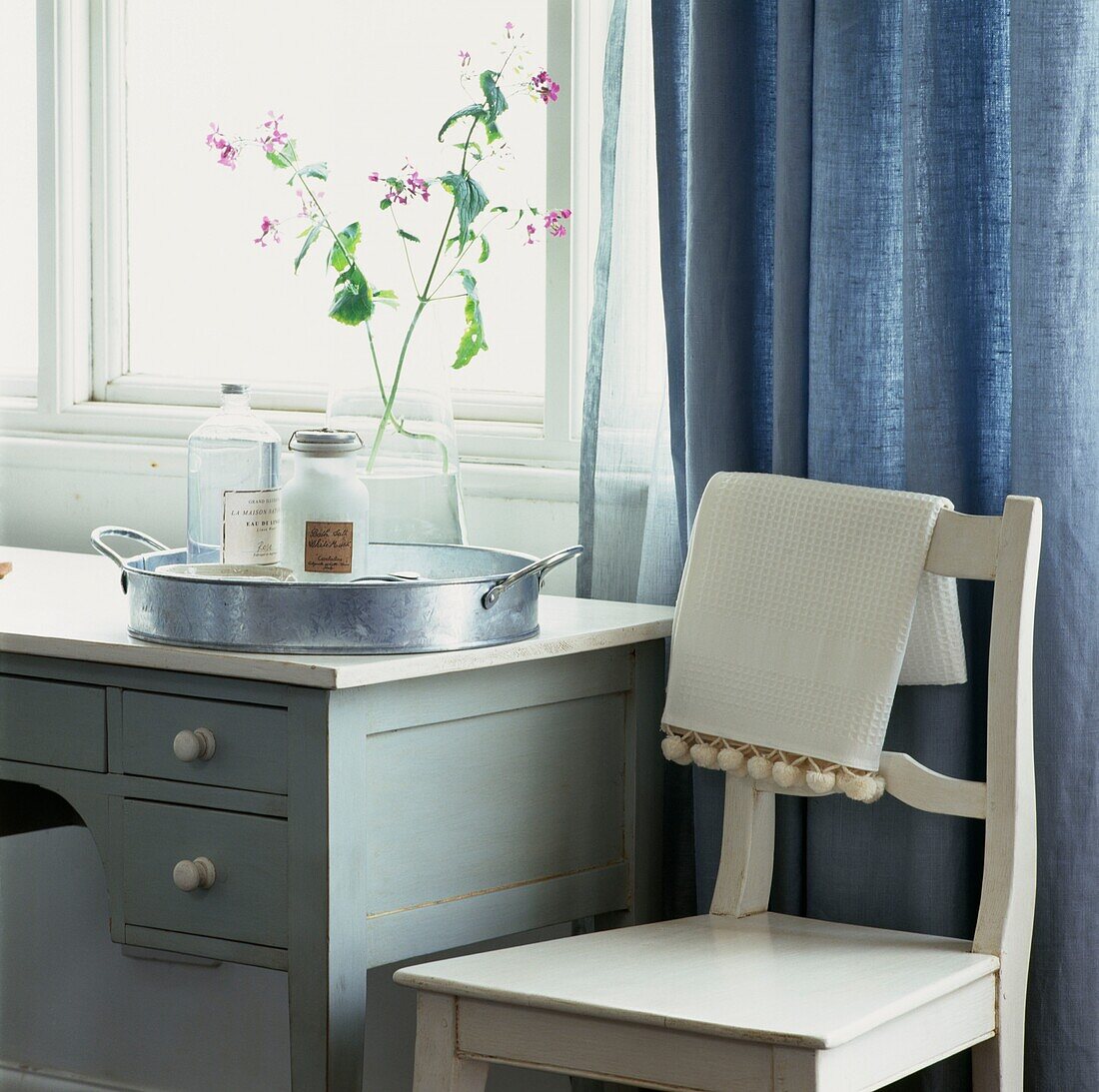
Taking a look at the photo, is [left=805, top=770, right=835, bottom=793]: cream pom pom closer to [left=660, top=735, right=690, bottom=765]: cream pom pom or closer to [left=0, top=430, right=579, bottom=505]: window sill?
[left=660, top=735, right=690, bottom=765]: cream pom pom

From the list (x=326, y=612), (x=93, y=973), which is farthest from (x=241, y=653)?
(x=93, y=973)

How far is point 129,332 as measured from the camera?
2430mm

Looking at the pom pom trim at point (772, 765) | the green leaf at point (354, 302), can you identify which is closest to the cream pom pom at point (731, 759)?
the pom pom trim at point (772, 765)

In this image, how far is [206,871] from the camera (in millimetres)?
1443

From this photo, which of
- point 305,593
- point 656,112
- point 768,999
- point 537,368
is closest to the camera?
point 768,999

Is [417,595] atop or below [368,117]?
below

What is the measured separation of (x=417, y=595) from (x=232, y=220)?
3.52ft

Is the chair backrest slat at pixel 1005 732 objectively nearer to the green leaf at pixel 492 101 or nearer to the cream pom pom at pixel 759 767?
the cream pom pom at pixel 759 767

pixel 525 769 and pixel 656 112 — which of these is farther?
pixel 656 112

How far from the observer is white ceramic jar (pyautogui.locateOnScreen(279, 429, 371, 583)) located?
1.55m

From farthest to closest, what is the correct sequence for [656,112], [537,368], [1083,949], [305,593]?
[537,368], [656,112], [1083,949], [305,593]

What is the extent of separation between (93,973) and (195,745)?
40.6 inches

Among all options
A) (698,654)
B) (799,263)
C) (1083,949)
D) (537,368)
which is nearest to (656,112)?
(799,263)

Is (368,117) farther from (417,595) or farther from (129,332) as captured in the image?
(417,595)
